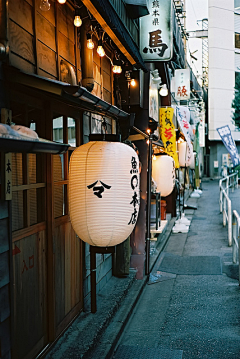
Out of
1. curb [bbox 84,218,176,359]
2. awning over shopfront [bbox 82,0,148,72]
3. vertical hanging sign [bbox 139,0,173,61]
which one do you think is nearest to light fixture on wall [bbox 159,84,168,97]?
vertical hanging sign [bbox 139,0,173,61]

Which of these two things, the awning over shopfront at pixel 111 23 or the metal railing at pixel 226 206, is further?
the metal railing at pixel 226 206

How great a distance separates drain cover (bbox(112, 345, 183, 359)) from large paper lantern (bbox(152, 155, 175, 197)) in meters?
8.06

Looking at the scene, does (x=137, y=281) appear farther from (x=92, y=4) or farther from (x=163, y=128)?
(x=163, y=128)

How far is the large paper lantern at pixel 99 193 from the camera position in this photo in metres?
5.73

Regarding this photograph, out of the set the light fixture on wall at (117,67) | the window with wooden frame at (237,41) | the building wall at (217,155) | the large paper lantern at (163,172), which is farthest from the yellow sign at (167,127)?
the window with wooden frame at (237,41)

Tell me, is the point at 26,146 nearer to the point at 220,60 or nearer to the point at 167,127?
the point at 167,127

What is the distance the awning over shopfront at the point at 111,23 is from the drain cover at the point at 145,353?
488 cm

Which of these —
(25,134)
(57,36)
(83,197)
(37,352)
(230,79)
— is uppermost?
(230,79)

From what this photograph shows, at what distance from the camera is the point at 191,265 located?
12.1 m

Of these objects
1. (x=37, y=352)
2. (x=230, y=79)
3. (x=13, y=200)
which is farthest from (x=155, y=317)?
(x=230, y=79)

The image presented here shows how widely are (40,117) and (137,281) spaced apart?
5.71 meters

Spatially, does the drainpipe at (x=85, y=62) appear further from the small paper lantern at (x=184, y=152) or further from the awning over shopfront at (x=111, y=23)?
the small paper lantern at (x=184, y=152)

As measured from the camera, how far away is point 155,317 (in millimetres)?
8102

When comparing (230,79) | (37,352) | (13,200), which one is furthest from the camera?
(230,79)
